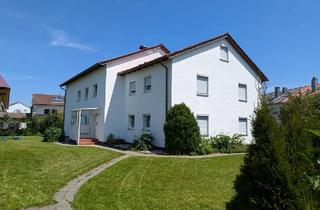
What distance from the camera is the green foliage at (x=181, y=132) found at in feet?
58.6

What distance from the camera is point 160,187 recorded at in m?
8.99

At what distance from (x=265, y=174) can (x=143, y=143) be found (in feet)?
53.4

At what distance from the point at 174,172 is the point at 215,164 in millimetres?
2870

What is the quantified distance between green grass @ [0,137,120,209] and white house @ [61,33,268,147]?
624cm

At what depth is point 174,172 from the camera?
37.9 ft

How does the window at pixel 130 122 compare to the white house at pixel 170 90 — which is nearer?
the white house at pixel 170 90

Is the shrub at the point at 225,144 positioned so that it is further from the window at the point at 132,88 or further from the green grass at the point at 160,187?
the window at the point at 132,88

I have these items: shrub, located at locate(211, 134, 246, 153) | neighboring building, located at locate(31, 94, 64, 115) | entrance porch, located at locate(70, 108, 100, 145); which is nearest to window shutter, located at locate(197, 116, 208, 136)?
shrub, located at locate(211, 134, 246, 153)

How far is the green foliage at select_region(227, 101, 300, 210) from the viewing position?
3736 mm

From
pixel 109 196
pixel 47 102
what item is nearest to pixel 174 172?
pixel 109 196

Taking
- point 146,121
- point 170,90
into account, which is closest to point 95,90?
point 146,121

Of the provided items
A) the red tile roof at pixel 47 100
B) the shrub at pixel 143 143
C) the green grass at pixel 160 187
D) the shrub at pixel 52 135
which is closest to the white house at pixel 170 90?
the shrub at pixel 143 143

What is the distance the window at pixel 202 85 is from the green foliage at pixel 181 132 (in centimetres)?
341

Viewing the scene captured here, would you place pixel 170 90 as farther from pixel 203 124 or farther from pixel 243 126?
pixel 243 126
